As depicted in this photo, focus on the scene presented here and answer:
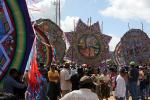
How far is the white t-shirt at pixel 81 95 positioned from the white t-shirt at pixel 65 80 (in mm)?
9920

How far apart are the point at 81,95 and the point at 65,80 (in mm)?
10229

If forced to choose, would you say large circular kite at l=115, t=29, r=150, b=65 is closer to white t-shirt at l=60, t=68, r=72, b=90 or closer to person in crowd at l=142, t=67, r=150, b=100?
person in crowd at l=142, t=67, r=150, b=100

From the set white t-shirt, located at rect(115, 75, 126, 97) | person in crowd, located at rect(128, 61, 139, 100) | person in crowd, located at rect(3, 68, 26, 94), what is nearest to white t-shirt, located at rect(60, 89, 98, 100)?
person in crowd, located at rect(3, 68, 26, 94)

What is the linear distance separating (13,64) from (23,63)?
0.17 m

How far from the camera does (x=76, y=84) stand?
45.5 ft

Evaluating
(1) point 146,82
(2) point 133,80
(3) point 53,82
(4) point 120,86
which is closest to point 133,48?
(1) point 146,82

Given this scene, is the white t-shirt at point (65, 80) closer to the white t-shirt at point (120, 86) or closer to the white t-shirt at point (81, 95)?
the white t-shirt at point (120, 86)

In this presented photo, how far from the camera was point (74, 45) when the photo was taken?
1181 inches

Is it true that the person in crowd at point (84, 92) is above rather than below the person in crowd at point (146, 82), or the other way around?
above

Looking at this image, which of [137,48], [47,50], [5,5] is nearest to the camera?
[5,5]

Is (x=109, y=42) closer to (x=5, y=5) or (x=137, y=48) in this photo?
(x=137, y=48)

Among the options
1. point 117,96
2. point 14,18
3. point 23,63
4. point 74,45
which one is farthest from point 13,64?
point 74,45

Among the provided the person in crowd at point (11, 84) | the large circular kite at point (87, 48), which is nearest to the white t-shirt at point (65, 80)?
the person in crowd at point (11, 84)

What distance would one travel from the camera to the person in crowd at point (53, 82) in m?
16.0
